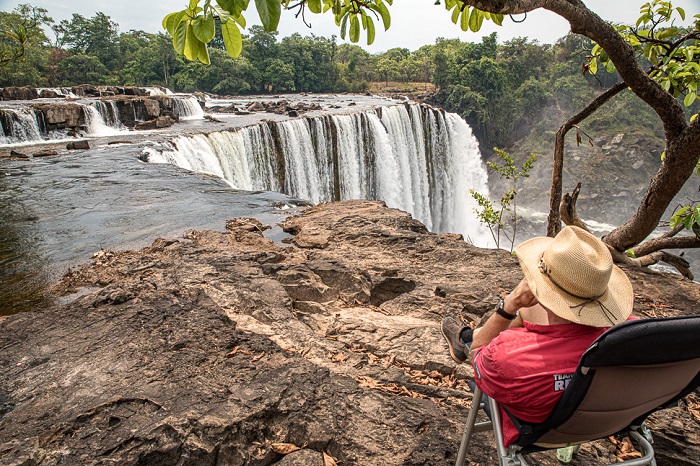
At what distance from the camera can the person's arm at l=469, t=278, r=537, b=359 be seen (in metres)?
Answer: 1.81

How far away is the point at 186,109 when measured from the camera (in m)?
21.5

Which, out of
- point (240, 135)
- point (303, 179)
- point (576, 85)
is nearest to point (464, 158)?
point (303, 179)

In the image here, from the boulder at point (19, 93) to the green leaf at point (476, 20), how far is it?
2448 centimetres

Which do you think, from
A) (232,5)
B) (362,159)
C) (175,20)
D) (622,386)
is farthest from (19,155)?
(622,386)

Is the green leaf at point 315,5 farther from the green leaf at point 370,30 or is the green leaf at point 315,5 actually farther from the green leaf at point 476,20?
the green leaf at point 476,20

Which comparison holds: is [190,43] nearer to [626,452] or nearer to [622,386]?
[622,386]

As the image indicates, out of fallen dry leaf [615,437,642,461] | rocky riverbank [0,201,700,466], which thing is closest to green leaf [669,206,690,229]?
rocky riverbank [0,201,700,466]

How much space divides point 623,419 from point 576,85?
152ft

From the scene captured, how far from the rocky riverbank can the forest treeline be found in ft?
119

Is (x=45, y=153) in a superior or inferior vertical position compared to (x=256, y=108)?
inferior

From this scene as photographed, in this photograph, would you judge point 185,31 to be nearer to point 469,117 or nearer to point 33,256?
point 33,256

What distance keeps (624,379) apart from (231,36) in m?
1.64

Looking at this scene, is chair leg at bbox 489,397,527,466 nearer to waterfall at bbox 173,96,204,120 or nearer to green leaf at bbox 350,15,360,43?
green leaf at bbox 350,15,360,43

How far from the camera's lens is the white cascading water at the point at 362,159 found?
1282 cm
